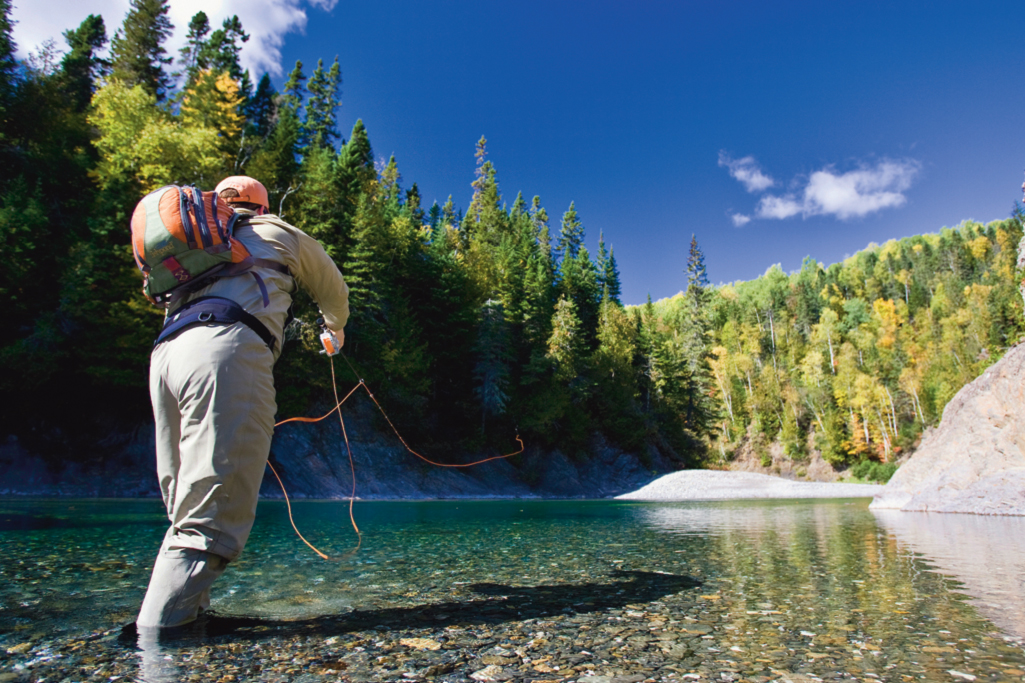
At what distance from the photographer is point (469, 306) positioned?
114ft

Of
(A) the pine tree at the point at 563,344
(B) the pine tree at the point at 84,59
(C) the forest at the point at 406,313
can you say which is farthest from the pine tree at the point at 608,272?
(B) the pine tree at the point at 84,59

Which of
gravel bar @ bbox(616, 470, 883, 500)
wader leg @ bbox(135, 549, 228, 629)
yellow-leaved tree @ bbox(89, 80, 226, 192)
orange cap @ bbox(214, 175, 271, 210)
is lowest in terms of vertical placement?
gravel bar @ bbox(616, 470, 883, 500)

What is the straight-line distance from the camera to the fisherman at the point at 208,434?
7.80 feet

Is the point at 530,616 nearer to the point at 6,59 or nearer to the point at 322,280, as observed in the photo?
the point at 322,280

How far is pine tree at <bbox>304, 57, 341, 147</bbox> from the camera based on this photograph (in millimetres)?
45906

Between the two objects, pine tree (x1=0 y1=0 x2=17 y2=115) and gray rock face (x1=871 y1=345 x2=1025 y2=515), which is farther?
pine tree (x1=0 y1=0 x2=17 y2=115)

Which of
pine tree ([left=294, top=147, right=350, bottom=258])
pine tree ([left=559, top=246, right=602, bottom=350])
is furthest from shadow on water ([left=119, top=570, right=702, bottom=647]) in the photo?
pine tree ([left=559, top=246, right=602, bottom=350])

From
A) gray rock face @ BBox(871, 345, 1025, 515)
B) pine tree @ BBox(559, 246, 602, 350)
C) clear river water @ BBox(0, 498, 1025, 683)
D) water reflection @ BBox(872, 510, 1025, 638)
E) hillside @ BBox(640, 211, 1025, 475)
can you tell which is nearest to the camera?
clear river water @ BBox(0, 498, 1025, 683)

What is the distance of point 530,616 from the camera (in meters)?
2.84

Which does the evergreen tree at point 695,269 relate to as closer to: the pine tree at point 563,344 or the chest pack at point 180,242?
the pine tree at point 563,344

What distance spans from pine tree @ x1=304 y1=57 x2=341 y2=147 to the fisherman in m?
48.2

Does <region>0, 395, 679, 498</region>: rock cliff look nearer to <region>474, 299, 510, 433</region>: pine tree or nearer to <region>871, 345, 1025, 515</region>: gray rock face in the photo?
<region>474, 299, 510, 433</region>: pine tree

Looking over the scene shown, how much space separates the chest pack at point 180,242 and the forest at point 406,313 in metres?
13.6

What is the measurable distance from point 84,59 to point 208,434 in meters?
55.3
